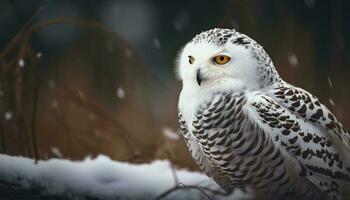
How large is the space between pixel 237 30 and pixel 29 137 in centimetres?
67

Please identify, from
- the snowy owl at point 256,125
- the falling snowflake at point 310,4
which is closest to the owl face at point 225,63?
the snowy owl at point 256,125

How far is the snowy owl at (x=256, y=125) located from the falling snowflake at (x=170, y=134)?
0.12 metres

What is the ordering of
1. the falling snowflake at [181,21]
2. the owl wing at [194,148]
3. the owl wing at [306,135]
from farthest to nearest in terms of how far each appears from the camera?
the falling snowflake at [181,21]
the owl wing at [194,148]
the owl wing at [306,135]

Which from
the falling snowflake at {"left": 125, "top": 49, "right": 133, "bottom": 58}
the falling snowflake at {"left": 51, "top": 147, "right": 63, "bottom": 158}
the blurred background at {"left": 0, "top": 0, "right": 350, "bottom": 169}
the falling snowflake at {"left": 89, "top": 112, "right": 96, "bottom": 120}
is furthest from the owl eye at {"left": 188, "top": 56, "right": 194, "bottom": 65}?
the falling snowflake at {"left": 51, "top": 147, "right": 63, "bottom": 158}

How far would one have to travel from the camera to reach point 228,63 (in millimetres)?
1687

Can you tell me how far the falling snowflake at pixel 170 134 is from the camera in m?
1.88

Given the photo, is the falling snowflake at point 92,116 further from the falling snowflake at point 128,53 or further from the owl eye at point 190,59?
the owl eye at point 190,59

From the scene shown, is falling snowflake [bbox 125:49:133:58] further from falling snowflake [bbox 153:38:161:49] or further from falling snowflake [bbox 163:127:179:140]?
falling snowflake [bbox 163:127:179:140]

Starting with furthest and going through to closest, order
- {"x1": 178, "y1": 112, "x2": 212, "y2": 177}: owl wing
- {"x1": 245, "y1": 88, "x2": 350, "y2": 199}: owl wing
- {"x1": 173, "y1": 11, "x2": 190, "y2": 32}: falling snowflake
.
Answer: {"x1": 173, "y1": 11, "x2": 190, "y2": 32}: falling snowflake → {"x1": 178, "y1": 112, "x2": 212, "y2": 177}: owl wing → {"x1": 245, "y1": 88, "x2": 350, "y2": 199}: owl wing

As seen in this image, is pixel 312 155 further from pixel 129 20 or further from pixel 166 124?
pixel 129 20

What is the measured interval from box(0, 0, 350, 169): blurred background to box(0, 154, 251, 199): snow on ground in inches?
1.3

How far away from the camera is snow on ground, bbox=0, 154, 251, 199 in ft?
5.93

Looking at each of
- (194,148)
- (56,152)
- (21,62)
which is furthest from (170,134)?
(21,62)

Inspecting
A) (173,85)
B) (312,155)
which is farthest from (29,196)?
(312,155)
